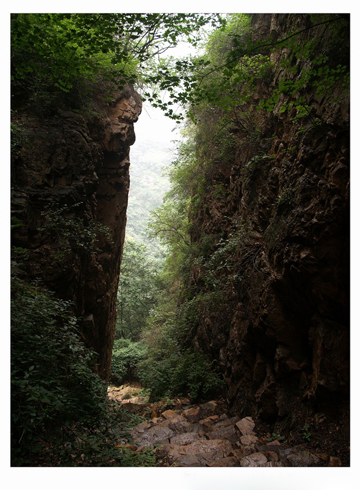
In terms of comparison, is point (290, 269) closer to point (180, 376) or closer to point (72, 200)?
point (72, 200)

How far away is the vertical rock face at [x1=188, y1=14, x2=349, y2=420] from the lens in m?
3.87

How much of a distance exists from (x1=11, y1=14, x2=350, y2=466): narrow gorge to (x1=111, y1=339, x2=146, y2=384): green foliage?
550 cm

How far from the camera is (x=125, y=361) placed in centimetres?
1482

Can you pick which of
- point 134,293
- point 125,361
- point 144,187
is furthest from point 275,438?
point 144,187

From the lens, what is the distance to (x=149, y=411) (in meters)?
6.95

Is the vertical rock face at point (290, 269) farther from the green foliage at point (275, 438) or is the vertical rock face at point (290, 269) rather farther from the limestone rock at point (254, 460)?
the limestone rock at point (254, 460)

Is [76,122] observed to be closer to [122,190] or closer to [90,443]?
[122,190]

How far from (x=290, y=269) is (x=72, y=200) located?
14.7 ft

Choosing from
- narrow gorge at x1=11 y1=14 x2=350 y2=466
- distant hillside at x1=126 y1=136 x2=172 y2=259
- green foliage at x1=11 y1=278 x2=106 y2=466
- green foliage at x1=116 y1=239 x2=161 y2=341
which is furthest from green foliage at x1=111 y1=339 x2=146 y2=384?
distant hillside at x1=126 y1=136 x2=172 y2=259

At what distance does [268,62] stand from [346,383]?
745 centimetres

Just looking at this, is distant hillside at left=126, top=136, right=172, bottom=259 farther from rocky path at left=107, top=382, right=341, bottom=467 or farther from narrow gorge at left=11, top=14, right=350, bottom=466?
rocky path at left=107, top=382, right=341, bottom=467

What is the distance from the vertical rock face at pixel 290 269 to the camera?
3.87 metres

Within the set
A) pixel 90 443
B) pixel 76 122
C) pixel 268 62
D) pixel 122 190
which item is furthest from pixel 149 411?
pixel 268 62

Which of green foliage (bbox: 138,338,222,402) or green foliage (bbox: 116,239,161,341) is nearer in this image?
green foliage (bbox: 138,338,222,402)
